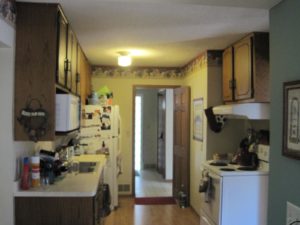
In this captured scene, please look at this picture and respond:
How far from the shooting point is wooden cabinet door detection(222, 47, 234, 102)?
402cm

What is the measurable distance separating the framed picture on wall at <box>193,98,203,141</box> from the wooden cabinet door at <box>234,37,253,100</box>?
92 cm

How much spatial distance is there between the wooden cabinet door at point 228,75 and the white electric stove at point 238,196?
3.03 ft

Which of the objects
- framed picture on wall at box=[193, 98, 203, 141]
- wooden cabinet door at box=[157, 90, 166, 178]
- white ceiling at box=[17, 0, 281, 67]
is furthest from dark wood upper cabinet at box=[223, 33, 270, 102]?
wooden cabinet door at box=[157, 90, 166, 178]

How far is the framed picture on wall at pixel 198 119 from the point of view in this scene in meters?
4.71

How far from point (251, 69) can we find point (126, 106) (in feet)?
9.69

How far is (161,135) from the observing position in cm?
821

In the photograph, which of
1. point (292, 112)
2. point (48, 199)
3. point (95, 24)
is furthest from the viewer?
point (95, 24)

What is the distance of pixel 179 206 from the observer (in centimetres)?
539

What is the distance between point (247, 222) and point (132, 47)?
2430 millimetres

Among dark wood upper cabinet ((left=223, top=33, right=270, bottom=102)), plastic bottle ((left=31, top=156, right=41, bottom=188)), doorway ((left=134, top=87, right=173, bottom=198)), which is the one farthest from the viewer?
doorway ((left=134, top=87, right=173, bottom=198))

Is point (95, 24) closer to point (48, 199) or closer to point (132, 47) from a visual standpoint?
point (132, 47)

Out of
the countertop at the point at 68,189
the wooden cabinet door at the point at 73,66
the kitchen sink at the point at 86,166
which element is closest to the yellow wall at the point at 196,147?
the kitchen sink at the point at 86,166

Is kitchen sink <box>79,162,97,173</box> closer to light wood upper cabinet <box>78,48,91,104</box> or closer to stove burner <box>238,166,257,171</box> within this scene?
light wood upper cabinet <box>78,48,91,104</box>

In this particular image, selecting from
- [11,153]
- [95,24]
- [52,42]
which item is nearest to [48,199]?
[11,153]
